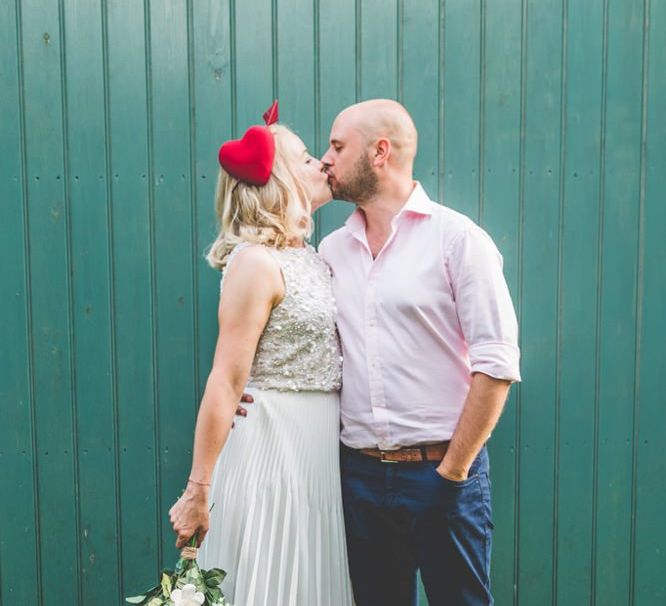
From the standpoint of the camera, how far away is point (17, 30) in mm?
2598

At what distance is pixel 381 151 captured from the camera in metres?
2.26

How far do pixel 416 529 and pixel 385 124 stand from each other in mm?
1171

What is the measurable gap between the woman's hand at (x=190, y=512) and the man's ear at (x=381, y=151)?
1037 mm

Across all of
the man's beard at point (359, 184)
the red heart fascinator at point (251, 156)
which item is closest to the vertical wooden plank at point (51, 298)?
the red heart fascinator at point (251, 156)

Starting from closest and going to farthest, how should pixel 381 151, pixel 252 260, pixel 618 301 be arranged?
pixel 252 260 < pixel 381 151 < pixel 618 301

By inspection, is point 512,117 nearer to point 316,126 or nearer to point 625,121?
point 625,121

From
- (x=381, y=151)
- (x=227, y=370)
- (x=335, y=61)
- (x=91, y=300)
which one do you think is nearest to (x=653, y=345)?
(x=381, y=151)

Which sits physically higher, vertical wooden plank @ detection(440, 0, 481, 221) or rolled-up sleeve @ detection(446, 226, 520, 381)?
vertical wooden plank @ detection(440, 0, 481, 221)

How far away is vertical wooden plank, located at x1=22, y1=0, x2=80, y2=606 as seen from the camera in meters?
2.61

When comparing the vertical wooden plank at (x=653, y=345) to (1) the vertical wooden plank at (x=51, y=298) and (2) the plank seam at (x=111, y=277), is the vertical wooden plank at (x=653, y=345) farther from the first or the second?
(1) the vertical wooden plank at (x=51, y=298)

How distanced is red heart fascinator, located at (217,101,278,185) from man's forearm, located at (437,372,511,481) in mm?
794

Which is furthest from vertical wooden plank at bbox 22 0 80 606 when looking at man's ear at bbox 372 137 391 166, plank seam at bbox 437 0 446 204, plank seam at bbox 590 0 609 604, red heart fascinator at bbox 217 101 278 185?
plank seam at bbox 590 0 609 604

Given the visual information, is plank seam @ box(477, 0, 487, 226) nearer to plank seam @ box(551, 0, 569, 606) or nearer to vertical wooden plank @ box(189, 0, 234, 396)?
plank seam @ box(551, 0, 569, 606)

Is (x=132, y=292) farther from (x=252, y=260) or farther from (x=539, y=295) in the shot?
(x=539, y=295)
